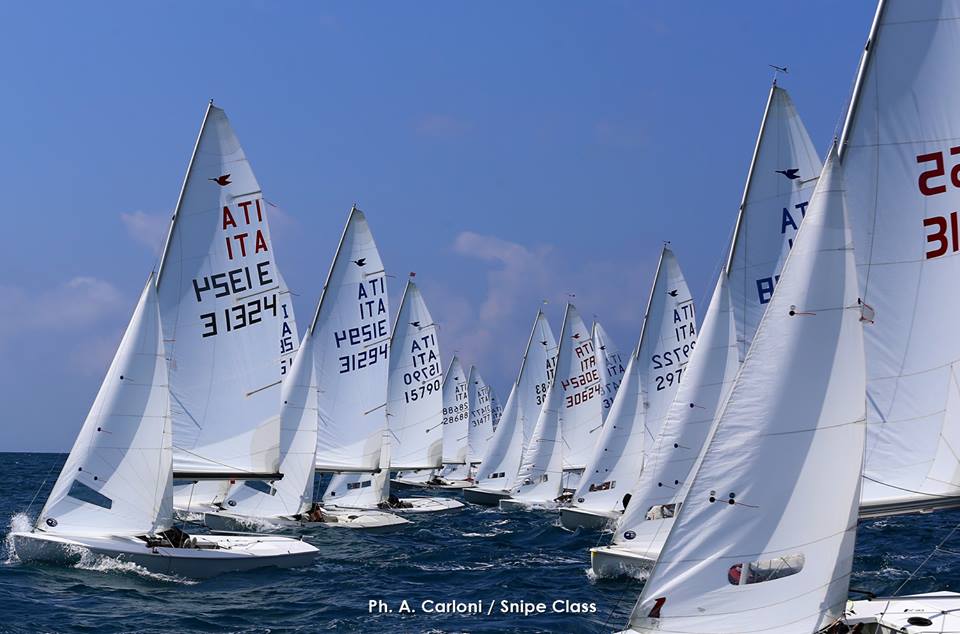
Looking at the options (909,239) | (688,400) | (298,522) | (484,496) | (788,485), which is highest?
(909,239)

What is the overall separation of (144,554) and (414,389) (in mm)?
22122

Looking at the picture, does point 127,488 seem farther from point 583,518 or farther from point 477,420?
point 477,420

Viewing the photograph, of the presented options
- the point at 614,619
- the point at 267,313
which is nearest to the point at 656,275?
the point at 267,313

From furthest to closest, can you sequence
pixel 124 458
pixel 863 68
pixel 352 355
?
1. pixel 352 355
2. pixel 124 458
3. pixel 863 68

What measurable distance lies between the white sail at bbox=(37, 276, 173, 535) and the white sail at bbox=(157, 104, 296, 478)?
9.80ft

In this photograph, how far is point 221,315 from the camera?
2373 centimetres

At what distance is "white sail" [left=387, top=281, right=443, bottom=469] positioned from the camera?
133 ft

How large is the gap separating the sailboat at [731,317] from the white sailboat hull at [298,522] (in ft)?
34.7

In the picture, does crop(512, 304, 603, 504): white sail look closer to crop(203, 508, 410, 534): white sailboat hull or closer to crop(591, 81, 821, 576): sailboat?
crop(203, 508, 410, 534): white sailboat hull

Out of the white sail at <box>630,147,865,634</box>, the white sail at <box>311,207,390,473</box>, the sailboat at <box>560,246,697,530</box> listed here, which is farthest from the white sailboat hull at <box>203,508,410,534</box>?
the white sail at <box>630,147,865,634</box>

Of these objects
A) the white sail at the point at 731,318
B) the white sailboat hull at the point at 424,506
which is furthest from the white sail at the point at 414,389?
the white sail at the point at 731,318

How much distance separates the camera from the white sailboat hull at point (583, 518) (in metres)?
29.6

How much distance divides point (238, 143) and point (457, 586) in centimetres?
1095

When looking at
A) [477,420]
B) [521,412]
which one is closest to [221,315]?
[521,412]
